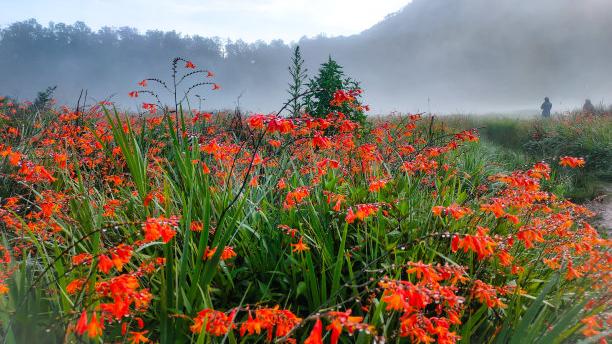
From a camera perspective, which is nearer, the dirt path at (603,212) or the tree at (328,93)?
the dirt path at (603,212)

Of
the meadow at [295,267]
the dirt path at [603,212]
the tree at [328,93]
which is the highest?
the tree at [328,93]

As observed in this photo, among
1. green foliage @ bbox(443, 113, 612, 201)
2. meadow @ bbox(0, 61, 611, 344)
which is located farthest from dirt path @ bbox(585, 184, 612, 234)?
meadow @ bbox(0, 61, 611, 344)

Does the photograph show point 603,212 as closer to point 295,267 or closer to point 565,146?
point 565,146

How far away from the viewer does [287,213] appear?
3.50 metres

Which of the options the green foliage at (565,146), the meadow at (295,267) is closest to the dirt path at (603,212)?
the green foliage at (565,146)

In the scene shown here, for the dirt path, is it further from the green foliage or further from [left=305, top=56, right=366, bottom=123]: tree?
[left=305, top=56, right=366, bottom=123]: tree

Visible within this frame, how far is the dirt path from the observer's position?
6129 millimetres

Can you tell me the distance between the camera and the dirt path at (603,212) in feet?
20.1

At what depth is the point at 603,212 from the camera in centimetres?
673

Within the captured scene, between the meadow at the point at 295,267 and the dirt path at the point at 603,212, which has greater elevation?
the meadow at the point at 295,267

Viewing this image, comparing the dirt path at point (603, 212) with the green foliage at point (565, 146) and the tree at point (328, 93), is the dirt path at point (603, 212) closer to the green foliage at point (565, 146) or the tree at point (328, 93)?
the green foliage at point (565, 146)

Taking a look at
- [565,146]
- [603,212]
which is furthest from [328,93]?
[565,146]

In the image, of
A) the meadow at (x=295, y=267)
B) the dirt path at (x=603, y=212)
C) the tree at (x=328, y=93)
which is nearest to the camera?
the meadow at (x=295, y=267)

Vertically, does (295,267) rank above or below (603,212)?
above
